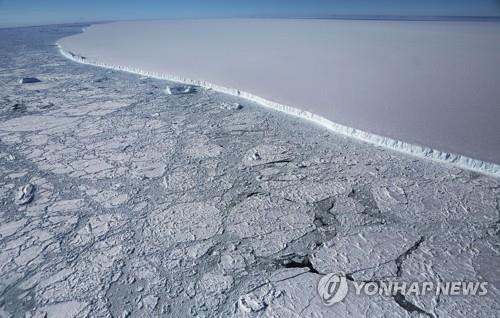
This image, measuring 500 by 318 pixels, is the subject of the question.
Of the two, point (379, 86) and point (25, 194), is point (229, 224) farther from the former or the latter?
point (379, 86)

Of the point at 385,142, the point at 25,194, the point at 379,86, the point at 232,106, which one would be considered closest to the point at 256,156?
the point at 385,142

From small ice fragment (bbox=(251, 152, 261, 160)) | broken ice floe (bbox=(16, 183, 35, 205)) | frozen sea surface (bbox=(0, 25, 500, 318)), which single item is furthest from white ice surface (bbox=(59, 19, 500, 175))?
broken ice floe (bbox=(16, 183, 35, 205))

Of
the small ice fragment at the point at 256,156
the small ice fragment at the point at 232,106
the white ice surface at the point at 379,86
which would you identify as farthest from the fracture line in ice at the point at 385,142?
the small ice fragment at the point at 256,156

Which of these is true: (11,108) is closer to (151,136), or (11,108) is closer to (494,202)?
(151,136)

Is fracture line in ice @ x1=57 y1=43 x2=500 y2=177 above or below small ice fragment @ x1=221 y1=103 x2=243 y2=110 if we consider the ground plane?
above

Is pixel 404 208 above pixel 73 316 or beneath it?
above

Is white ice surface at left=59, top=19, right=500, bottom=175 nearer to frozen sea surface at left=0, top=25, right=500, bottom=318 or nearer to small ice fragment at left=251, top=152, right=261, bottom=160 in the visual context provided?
frozen sea surface at left=0, top=25, right=500, bottom=318

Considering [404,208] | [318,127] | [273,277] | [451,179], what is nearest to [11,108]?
[318,127]
